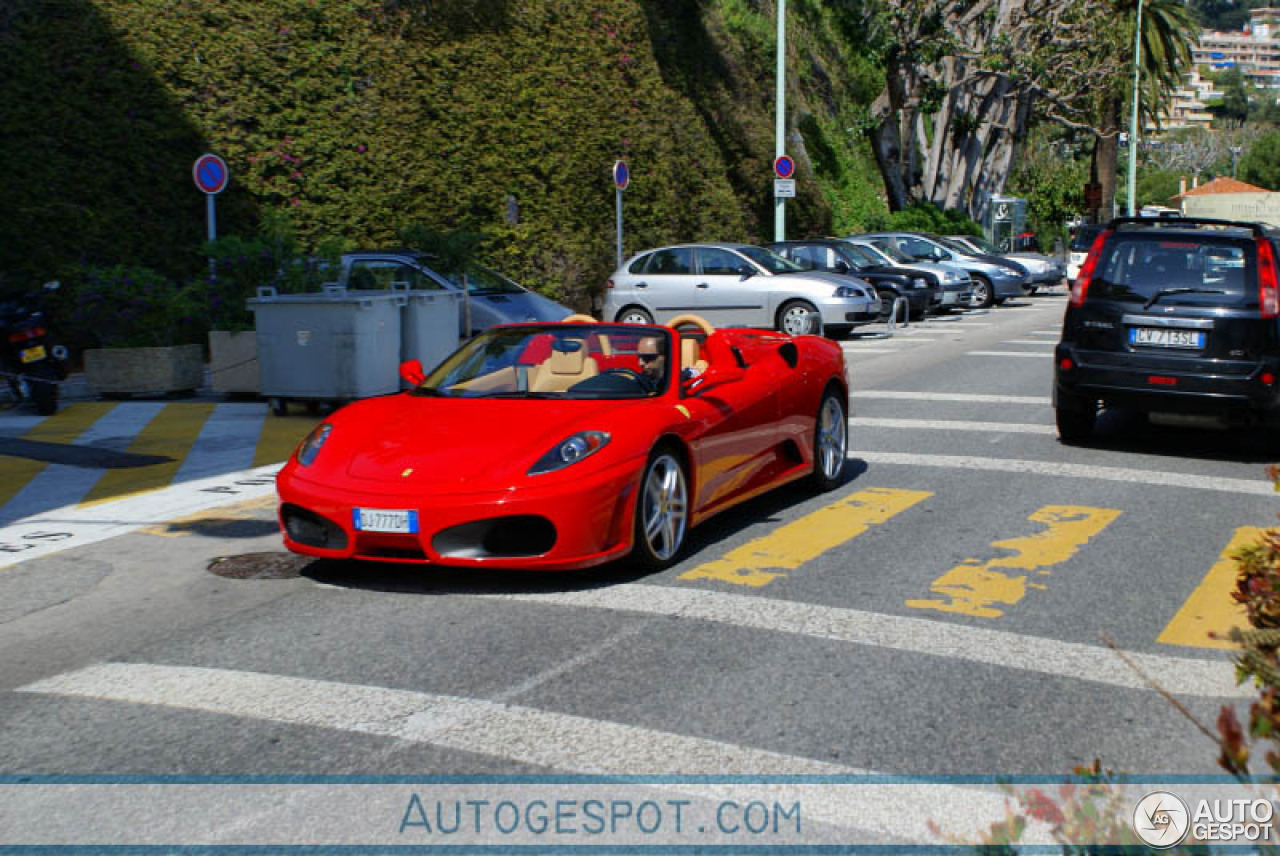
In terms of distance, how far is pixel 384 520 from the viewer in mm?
6512

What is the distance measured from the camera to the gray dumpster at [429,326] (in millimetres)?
14555

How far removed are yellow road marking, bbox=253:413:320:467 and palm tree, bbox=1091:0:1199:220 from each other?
46.0 m

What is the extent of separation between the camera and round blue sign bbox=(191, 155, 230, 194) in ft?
55.3

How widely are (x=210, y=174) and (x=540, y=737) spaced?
45.7 ft

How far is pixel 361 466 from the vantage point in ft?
22.5

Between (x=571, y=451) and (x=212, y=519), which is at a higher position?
(x=571, y=451)

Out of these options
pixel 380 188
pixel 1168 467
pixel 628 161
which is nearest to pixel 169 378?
pixel 380 188

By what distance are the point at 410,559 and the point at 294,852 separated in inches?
114

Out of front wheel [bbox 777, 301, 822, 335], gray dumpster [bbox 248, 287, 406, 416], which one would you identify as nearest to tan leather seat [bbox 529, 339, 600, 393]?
gray dumpster [bbox 248, 287, 406, 416]

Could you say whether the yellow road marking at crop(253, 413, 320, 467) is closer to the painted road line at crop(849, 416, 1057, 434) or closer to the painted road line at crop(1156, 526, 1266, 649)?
the painted road line at crop(849, 416, 1057, 434)

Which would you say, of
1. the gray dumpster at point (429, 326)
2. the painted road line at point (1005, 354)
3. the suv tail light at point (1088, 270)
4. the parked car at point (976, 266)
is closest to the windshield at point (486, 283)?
the gray dumpster at point (429, 326)

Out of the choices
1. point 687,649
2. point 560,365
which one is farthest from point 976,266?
point 687,649

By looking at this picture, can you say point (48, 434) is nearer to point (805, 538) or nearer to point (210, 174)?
point (210, 174)

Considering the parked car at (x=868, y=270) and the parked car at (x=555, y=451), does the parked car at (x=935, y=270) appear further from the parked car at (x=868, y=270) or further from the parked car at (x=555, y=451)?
the parked car at (x=555, y=451)
